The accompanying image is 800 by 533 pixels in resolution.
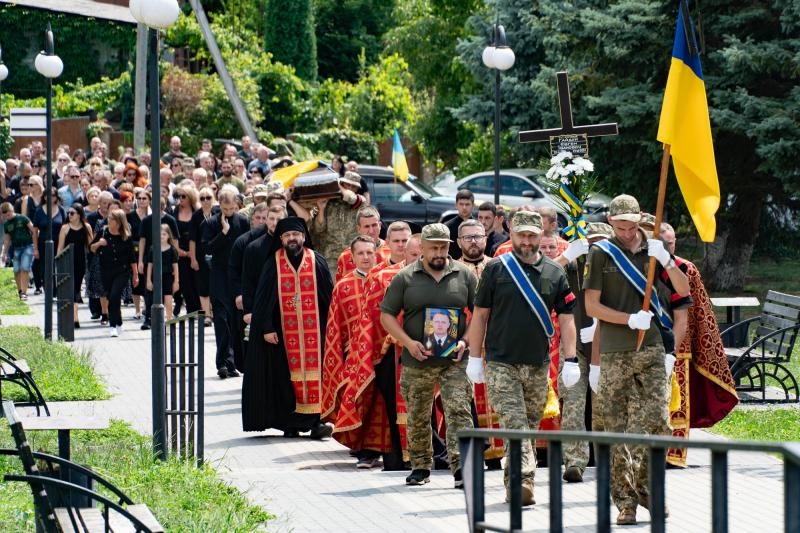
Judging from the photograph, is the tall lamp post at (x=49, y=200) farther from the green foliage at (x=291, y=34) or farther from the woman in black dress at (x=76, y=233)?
the green foliage at (x=291, y=34)

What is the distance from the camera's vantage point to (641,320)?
30.5 feet

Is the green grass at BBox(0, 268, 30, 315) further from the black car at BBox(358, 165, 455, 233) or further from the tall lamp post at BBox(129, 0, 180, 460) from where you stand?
the tall lamp post at BBox(129, 0, 180, 460)

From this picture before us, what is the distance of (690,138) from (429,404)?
260 centimetres

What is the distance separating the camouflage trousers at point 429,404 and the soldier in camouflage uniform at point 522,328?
719mm

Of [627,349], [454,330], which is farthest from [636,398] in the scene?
[454,330]

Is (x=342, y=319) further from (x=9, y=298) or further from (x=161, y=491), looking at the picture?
(x=9, y=298)

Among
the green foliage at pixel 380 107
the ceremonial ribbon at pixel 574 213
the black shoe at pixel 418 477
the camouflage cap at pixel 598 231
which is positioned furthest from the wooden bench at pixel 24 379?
the green foliage at pixel 380 107

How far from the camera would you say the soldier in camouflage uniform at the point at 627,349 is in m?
9.50

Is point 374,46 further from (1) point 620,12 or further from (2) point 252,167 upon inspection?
(1) point 620,12

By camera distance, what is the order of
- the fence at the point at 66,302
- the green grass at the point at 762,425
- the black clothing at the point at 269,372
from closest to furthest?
the green grass at the point at 762,425
the black clothing at the point at 269,372
the fence at the point at 66,302

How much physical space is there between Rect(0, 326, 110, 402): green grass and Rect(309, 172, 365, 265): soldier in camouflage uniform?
256cm

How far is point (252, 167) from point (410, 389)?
17.9 metres

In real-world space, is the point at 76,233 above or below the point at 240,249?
above

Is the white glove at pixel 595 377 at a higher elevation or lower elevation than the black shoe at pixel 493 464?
higher
